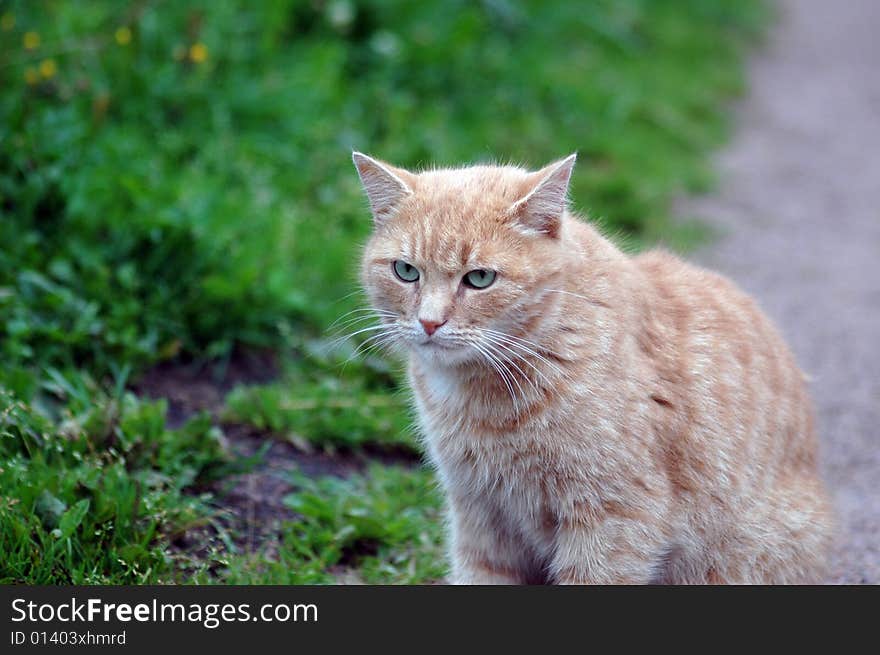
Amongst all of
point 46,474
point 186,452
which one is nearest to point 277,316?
point 186,452

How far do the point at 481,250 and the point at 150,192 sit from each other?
2.18m

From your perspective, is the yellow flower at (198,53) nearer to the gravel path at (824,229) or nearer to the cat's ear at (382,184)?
the cat's ear at (382,184)

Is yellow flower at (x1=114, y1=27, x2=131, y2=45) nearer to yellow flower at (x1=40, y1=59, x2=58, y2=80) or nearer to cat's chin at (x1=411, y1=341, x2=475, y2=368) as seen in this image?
yellow flower at (x1=40, y1=59, x2=58, y2=80)

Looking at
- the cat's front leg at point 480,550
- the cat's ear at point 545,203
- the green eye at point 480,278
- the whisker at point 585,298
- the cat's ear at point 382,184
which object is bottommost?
the cat's front leg at point 480,550

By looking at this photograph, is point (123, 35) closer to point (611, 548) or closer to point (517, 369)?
point (517, 369)

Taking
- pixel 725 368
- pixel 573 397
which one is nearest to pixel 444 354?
pixel 573 397

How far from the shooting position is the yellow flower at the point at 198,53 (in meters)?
5.12

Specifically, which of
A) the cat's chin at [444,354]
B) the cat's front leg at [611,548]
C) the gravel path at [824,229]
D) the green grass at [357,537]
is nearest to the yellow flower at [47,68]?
the green grass at [357,537]

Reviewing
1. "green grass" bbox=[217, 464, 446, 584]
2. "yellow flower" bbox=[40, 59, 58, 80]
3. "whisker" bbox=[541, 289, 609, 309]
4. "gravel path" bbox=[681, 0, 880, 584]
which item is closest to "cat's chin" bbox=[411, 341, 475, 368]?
"whisker" bbox=[541, 289, 609, 309]

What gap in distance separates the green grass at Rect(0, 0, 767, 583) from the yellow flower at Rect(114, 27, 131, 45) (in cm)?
2

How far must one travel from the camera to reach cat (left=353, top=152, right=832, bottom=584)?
2.87 meters

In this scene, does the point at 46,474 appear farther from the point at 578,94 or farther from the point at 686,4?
the point at 686,4

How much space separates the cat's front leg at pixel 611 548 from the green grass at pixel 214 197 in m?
0.77

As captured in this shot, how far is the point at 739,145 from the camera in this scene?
7840 millimetres
